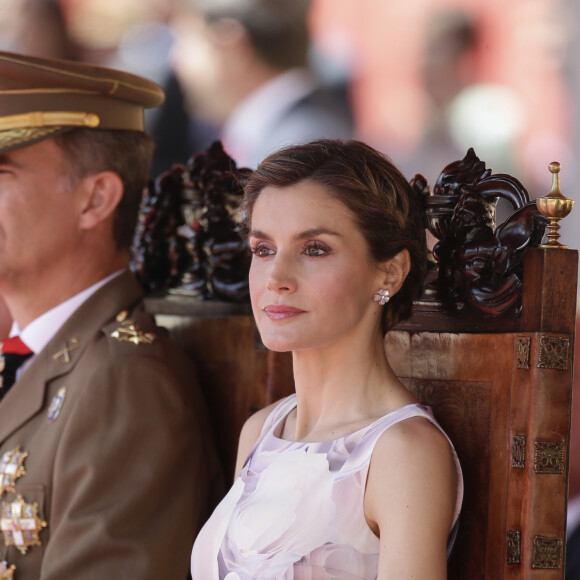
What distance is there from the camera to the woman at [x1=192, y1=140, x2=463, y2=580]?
4.25 ft

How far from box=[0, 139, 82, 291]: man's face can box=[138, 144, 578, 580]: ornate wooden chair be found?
73 cm

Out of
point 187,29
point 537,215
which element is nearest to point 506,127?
point 187,29

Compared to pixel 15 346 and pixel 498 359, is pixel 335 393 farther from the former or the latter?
pixel 15 346

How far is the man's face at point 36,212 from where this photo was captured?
6.17 ft

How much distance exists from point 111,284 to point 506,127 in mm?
1693

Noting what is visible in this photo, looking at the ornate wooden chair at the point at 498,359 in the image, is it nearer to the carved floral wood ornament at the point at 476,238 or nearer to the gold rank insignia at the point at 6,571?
the carved floral wood ornament at the point at 476,238

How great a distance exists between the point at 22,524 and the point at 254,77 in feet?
7.86

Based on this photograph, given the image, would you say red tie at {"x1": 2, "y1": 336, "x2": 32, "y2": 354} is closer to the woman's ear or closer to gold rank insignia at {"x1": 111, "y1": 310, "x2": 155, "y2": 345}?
gold rank insignia at {"x1": 111, "y1": 310, "x2": 155, "y2": 345}

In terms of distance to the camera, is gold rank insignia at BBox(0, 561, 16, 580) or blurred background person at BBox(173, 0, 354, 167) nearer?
gold rank insignia at BBox(0, 561, 16, 580)

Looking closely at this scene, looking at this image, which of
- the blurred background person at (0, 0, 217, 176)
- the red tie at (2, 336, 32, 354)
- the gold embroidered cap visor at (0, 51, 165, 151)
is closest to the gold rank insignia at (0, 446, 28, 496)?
the red tie at (2, 336, 32, 354)

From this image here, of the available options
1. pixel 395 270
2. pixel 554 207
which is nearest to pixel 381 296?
pixel 395 270

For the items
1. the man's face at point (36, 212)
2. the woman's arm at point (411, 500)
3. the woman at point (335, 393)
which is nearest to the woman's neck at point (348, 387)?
the woman at point (335, 393)

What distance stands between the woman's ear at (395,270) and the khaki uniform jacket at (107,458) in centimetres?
53

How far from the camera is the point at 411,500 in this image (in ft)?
4.07
